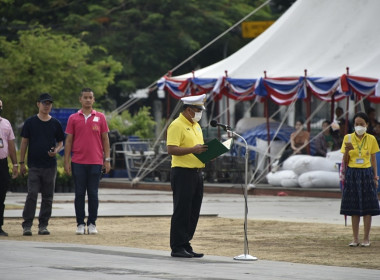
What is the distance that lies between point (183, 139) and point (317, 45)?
678 inches

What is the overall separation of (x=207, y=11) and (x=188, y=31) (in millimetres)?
1232

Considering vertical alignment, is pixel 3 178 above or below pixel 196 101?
below

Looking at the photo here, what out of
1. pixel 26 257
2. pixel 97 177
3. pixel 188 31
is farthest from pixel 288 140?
pixel 188 31

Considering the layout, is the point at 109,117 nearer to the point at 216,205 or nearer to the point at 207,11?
the point at 216,205

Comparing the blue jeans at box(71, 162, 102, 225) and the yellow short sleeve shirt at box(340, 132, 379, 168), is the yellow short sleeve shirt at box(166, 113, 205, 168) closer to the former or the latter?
the yellow short sleeve shirt at box(340, 132, 379, 168)

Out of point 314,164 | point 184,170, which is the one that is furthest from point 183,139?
point 314,164

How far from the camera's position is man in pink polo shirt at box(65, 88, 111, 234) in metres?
16.0

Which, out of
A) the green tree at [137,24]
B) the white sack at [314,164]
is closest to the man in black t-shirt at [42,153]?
the white sack at [314,164]

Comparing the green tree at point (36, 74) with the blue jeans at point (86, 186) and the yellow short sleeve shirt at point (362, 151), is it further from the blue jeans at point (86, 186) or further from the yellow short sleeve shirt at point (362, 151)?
the yellow short sleeve shirt at point (362, 151)

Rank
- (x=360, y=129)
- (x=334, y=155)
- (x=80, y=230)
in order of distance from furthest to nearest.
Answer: (x=334, y=155), (x=80, y=230), (x=360, y=129)

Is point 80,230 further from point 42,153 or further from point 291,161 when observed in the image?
point 291,161

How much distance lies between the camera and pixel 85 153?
16016mm

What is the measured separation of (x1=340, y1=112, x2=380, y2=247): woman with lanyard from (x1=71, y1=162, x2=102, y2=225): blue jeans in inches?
134

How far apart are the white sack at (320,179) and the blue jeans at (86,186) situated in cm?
1244
